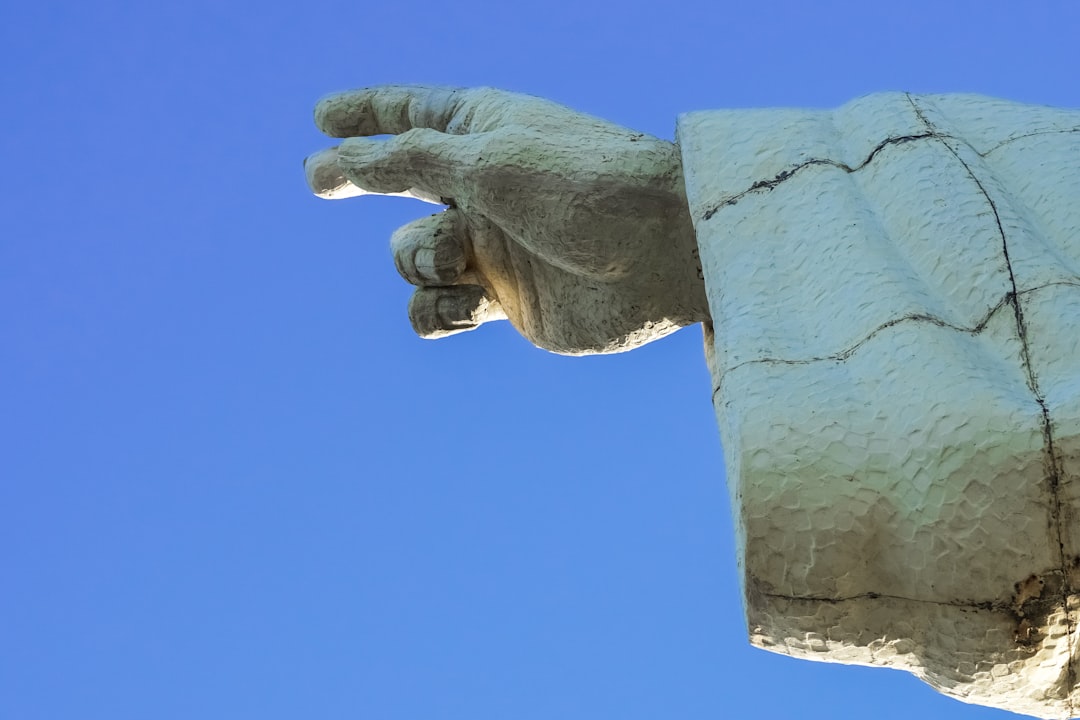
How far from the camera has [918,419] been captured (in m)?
1.20

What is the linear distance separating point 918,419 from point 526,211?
837 millimetres

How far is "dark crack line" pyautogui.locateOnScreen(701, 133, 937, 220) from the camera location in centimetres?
164

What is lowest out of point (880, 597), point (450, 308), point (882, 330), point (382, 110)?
point (880, 597)

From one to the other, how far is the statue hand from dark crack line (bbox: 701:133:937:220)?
0.20 meters

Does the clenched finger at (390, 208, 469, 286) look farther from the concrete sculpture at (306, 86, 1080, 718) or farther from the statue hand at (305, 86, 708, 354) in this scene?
the concrete sculpture at (306, 86, 1080, 718)

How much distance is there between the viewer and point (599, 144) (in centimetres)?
187

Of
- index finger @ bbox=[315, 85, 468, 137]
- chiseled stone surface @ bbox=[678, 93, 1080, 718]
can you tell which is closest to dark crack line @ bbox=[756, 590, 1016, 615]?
chiseled stone surface @ bbox=[678, 93, 1080, 718]

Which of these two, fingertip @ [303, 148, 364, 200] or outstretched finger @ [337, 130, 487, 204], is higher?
fingertip @ [303, 148, 364, 200]

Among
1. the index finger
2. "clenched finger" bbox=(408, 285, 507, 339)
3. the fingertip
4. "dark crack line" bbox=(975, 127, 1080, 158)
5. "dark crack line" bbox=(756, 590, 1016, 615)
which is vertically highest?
the index finger

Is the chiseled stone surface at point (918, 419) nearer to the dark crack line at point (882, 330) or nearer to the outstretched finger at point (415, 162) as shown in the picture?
the dark crack line at point (882, 330)

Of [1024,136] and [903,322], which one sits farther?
[1024,136]

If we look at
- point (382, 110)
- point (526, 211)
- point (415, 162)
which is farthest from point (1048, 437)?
point (382, 110)

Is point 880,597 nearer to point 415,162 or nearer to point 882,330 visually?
point 882,330

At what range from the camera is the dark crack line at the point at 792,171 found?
1.64 meters
